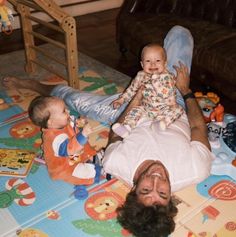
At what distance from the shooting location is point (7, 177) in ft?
5.16

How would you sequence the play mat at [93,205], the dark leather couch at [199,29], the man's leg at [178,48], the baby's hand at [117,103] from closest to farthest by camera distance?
the play mat at [93,205] → the baby's hand at [117,103] → the man's leg at [178,48] → the dark leather couch at [199,29]

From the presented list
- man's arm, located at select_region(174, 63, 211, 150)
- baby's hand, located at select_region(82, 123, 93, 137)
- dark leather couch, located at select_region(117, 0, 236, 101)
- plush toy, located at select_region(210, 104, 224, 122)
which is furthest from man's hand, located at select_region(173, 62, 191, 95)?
baby's hand, located at select_region(82, 123, 93, 137)

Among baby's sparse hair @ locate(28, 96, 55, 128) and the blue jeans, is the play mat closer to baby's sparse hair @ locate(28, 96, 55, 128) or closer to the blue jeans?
baby's sparse hair @ locate(28, 96, 55, 128)

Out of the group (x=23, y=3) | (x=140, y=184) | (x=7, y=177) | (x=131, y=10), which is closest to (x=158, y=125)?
(x=140, y=184)

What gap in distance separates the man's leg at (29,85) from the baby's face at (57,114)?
28.1 inches

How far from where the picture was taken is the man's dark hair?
1.14 meters

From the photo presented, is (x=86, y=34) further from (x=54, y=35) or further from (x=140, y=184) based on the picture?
(x=140, y=184)

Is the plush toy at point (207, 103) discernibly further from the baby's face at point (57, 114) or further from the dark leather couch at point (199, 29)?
the baby's face at point (57, 114)

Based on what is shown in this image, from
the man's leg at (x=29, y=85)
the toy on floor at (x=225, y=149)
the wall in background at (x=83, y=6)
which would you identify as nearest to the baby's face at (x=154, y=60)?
the toy on floor at (x=225, y=149)

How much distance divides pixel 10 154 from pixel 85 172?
17.0 inches

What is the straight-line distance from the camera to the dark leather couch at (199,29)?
2.19m

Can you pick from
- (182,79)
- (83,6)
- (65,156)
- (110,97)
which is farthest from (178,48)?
(83,6)

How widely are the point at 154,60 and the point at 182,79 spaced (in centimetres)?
25

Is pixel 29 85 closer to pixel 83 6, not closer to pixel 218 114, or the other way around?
pixel 218 114
